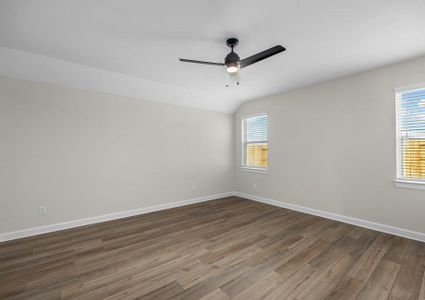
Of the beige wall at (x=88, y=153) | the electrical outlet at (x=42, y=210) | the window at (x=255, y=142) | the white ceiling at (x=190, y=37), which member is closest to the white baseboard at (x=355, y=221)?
the window at (x=255, y=142)

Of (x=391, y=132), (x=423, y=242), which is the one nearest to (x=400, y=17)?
(x=391, y=132)

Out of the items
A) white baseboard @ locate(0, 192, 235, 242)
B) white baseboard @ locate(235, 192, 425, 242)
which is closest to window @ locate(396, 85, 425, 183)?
white baseboard @ locate(235, 192, 425, 242)

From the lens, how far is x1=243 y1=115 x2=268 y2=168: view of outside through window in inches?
198

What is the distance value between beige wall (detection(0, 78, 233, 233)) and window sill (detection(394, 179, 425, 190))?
3809 millimetres

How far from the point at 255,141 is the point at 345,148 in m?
2.18

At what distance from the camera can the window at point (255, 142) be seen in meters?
5.04

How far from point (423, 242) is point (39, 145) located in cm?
608

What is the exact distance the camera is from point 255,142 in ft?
17.3

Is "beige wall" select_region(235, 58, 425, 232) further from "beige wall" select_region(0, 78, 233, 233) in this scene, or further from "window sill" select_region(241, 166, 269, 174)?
"beige wall" select_region(0, 78, 233, 233)

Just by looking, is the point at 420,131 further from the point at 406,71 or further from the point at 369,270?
the point at 369,270

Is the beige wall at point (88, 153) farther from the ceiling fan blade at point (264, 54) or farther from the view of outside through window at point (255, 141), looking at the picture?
the ceiling fan blade at point (264, 54)

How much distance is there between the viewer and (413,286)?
1.88 metres

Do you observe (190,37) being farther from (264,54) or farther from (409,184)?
(409,184)

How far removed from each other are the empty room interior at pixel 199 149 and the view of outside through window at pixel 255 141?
0.43 feet
